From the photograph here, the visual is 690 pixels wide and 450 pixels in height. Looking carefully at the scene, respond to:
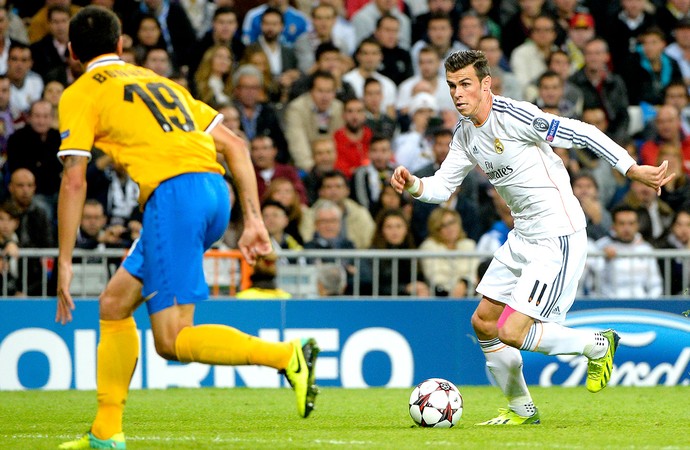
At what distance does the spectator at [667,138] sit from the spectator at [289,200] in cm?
484

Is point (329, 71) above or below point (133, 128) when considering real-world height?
above

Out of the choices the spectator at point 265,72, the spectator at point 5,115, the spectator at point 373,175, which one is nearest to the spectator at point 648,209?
the spectator at point 373,175

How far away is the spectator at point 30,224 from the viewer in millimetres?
12594

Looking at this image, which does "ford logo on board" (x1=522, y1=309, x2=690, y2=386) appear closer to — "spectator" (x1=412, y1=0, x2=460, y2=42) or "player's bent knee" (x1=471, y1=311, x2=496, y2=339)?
"player's bent knee" (x1=471, y1=311, x2=496, y2=339)

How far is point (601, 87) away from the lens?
17047 mm

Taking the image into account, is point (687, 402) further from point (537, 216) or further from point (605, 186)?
point (605, 186)

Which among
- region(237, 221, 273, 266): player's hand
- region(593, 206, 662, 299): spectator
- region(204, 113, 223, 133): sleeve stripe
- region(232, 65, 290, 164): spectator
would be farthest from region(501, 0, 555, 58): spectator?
region(237, 221, 273, 266): player's hand

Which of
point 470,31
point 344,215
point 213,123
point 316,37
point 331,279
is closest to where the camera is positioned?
point 213,123

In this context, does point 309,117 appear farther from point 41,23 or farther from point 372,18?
point 41,23

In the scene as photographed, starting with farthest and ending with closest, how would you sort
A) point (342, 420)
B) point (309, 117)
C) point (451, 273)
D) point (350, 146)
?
1. point (309, 117)
2. point (350, 146)
3. point (451, 273)
4. point (342, 420)

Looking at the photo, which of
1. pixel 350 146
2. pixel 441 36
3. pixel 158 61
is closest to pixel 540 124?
pixel 350 146

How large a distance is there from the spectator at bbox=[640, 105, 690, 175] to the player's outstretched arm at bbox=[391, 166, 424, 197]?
806 centimetres

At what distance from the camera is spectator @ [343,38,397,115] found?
648 inches

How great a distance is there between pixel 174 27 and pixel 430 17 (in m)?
3.58
